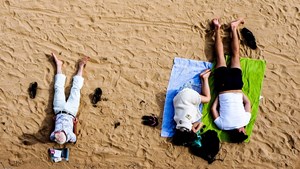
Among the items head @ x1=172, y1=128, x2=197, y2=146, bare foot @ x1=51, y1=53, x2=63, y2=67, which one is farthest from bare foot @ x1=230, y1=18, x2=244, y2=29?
bare foot @ x1=51, y1=53, x2=63, y2=67

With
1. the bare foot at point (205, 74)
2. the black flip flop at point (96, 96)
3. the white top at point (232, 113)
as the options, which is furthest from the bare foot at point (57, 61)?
the white top at point (232, 113)

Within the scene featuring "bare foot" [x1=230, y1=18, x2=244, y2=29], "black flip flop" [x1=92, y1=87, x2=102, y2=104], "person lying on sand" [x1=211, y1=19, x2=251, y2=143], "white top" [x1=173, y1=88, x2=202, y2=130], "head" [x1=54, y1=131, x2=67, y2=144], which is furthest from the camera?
"bare foot" [x1=230, y1=18, x2=244, y2=29]

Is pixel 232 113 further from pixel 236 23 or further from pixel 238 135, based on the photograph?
pixel 236 23

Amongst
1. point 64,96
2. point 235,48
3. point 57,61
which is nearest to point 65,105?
point 64,96

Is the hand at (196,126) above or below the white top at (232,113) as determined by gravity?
below

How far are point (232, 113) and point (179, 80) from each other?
1.09 metres

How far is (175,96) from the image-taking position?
22.8 feet

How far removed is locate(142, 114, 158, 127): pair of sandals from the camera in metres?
6.94

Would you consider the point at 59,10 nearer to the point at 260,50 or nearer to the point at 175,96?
the point at 175,96

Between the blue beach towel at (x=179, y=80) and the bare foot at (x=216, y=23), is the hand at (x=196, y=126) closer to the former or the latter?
the blue beach towel at (x=179, y=80)

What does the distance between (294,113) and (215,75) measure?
5.05 ft

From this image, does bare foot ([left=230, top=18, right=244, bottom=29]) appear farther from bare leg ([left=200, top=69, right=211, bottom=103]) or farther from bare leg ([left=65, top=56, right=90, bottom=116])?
bare leg ([left=65, top=56, right=90, bottom=116])

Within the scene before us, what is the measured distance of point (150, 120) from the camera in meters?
6.95

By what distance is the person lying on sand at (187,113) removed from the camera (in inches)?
263
